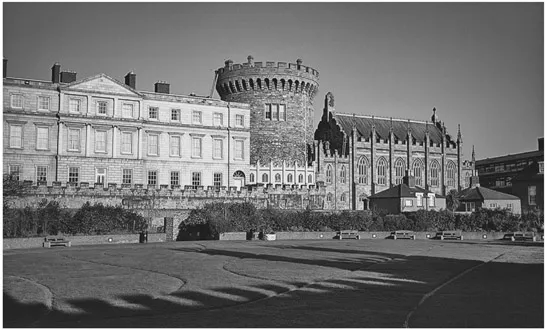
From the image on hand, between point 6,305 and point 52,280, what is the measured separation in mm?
4146

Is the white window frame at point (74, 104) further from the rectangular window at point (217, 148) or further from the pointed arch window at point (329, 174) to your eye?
the pointed arch window at point (329, 174)

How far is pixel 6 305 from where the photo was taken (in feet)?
49.8

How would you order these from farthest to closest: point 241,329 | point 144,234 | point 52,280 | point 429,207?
point 429,207 < point 144,234 < point 52,280 < point 241,329

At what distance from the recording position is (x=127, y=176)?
178 feet

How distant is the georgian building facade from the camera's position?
51.1 meters

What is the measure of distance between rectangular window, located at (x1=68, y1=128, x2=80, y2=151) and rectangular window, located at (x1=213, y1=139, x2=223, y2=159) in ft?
35.3

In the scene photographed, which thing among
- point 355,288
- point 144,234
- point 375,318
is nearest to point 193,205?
point 144,234

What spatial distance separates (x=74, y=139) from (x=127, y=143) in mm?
3993

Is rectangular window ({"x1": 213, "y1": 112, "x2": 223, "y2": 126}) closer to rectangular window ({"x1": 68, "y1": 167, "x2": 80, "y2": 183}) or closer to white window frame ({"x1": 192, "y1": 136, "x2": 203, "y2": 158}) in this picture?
white window frame ({"x1": 192, "y1": 136, "x2": 203, "y2": 158})

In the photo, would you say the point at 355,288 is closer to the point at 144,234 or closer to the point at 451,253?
the point at 451,253

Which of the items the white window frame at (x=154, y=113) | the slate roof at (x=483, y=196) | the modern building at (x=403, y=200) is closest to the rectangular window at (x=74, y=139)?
the white window frame at (x=154, y=113)

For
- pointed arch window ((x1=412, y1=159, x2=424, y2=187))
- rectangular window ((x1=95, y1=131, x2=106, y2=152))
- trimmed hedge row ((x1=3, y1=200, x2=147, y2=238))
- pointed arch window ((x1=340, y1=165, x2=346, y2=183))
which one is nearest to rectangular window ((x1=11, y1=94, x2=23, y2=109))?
rectangular window ((x1=95, y1=131, x2=106, y2=152))

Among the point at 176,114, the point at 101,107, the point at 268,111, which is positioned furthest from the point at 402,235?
the point at 101,107

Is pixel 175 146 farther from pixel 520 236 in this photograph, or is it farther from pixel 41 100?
pixel 520 236
